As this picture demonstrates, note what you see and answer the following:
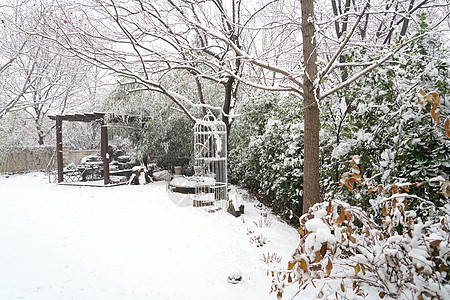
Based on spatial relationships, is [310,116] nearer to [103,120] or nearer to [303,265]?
[303,265]

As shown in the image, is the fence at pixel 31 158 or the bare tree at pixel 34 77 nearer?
the bare tree at pixel 34 77

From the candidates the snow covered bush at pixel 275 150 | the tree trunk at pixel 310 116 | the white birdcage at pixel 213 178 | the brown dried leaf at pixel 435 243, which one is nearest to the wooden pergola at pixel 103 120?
the white birdcage at pixel 213 178

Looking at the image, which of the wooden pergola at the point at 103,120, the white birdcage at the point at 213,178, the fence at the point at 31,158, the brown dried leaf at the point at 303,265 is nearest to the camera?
the brown dried leaf at the point at 303,265

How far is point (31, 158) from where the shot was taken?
53.2 ft

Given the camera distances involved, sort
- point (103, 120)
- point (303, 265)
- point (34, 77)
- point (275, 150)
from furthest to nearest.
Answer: point (34, 77), point (103, 120), point (275, 150), point (303, 265)

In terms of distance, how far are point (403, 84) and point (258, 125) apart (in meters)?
4.55

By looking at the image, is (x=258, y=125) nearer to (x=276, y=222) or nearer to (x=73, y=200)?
(x=276, y=222)

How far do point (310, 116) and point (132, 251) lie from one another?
3.45 meters

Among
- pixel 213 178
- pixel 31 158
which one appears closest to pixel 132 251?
pixel 213 178

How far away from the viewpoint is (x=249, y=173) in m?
8.00

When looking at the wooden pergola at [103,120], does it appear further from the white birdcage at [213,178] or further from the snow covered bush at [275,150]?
the snow covered bush at [275,150]

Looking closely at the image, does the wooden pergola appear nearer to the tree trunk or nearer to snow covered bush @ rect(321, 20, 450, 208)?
the tree trunk

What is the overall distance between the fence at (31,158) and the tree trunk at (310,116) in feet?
51.6

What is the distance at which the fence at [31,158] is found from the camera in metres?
15.1
